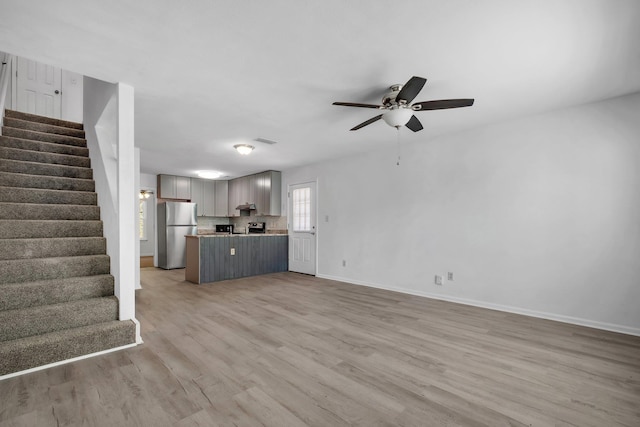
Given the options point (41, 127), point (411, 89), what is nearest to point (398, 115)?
point (411, 89)

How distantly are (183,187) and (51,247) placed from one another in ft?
17.1

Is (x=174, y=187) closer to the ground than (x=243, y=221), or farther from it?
farther from it

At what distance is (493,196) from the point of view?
390cm

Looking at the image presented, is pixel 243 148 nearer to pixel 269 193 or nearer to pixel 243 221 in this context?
pixel 269 193

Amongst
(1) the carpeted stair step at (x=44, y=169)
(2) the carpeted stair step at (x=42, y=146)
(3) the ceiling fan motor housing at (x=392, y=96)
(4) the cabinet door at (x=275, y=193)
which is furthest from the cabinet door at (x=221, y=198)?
(3) the ceiling fan motor housing at (x=392, y=96)

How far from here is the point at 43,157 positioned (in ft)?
12.6

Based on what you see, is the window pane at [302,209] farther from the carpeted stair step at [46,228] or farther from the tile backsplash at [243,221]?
the carpeted stair step at [46,228]

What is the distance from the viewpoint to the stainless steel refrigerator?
7129 millimetres

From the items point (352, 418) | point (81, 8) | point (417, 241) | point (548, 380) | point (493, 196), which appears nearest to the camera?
point (352, 418)

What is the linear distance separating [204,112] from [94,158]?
182 centimetres

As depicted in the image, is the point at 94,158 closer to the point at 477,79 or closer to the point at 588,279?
the point at 477,79

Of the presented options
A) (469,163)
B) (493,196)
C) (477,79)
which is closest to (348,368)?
(477,79)

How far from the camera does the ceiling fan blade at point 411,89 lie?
218cm

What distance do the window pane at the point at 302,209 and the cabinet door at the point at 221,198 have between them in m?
2.80
